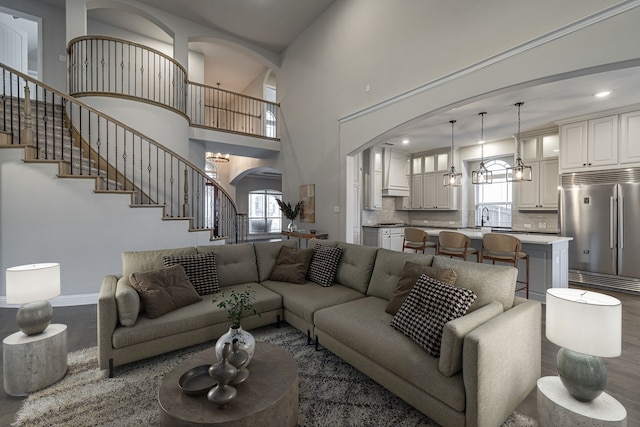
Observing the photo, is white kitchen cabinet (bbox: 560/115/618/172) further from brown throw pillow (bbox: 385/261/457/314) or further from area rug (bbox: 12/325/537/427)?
area rug (bbox: 12/325/537/427)

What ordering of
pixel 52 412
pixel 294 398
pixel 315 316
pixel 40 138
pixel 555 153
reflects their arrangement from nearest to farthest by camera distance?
1. pixel 294 398
2. pixel 52 412
3. pixel 315 316
4. pixel 40 138
5. pixel 555 153

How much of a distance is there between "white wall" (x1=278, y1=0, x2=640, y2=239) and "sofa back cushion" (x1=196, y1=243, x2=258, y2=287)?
2261 mm

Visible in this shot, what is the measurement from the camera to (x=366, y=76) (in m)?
4.88

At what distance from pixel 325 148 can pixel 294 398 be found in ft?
15.8

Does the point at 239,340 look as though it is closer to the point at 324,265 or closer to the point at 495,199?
the point at 324,265

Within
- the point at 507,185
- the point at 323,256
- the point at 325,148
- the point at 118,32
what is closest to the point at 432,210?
the point at 507,185

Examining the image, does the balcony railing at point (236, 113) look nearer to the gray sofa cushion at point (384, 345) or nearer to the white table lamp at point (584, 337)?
the gray sofa cushion at point (384, 345)

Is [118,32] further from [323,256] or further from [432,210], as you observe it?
[432,210]

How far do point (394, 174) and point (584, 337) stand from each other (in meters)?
6.35

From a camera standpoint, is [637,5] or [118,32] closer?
[637,5]

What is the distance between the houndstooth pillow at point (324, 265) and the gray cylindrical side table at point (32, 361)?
2.26 meters

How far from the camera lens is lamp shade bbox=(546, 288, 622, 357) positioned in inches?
53.8

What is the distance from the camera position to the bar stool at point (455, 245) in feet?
13.3

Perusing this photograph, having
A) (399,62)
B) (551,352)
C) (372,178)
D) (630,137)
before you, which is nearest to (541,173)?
(630,137)
